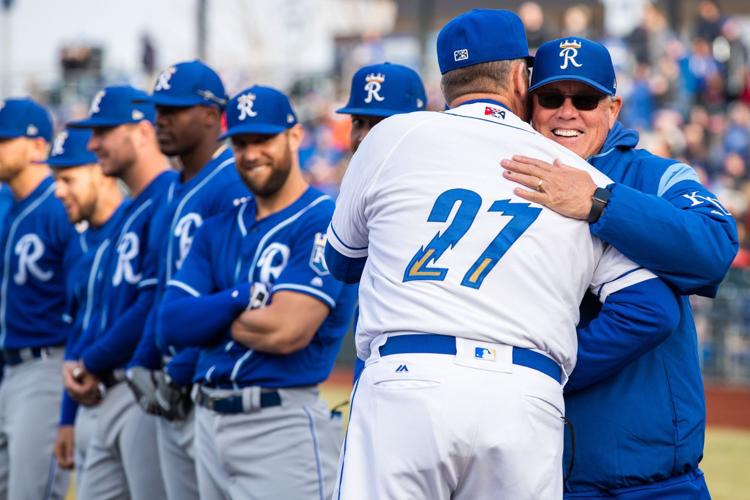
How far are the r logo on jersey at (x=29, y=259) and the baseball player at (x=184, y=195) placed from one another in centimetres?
119

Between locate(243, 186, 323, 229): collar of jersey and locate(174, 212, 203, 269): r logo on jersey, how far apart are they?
38 cm

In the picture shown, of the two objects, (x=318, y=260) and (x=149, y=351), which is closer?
(x=318, y=260)

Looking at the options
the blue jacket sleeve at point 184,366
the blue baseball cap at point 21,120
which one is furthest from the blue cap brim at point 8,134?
the blue jacket sleeve at point 184,366

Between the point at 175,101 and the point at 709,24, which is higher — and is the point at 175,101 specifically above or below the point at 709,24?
below

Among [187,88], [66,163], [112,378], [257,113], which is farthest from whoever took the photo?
[66,163]

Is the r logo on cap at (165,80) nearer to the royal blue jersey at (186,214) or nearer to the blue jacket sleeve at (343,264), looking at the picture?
the royal blue jersey at (186,214)

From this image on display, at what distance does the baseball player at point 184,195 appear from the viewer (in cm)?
490

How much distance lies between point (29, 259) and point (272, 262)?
7.57 feet

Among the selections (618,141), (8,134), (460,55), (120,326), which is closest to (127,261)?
(120,326)

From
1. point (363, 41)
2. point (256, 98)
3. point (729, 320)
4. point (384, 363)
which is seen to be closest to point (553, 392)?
point (384, 363)

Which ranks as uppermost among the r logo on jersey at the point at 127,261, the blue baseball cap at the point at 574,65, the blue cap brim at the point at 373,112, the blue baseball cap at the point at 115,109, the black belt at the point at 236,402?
the blue baseball cap at the point at 574,65

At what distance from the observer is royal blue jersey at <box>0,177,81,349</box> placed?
6.23 metres

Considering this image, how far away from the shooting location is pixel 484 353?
2.93 m

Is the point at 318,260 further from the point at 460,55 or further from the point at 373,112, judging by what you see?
the point at 460,55
